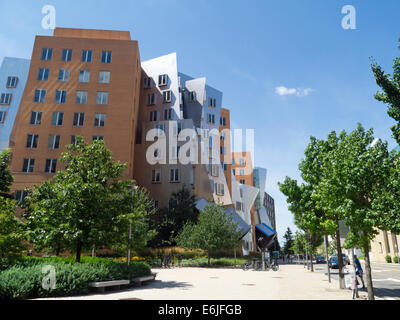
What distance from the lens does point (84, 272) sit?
A: 12.1 meters

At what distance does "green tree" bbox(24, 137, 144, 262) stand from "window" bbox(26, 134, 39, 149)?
25.6m

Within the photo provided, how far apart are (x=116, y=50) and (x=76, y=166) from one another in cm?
3126

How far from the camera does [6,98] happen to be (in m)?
53.1

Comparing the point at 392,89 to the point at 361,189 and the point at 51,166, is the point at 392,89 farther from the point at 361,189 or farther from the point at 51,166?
the point at 51,166

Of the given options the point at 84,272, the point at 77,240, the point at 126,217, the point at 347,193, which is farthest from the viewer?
the point at 126,217

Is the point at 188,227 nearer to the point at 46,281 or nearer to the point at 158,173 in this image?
the point at 158,173

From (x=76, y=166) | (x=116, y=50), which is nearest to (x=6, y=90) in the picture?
(x=116, y=50)

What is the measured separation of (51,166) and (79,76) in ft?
43.5

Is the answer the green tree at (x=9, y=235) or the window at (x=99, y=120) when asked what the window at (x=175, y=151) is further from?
the green tree at (x=9, y=235)

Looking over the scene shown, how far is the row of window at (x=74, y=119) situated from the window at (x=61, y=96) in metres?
1.91

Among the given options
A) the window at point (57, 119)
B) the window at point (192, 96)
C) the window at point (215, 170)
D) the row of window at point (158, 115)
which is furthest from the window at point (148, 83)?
the window at point (215, 170)

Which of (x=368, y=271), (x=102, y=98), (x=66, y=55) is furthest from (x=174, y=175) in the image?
(x=368, y=271)

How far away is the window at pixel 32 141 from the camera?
122 ft

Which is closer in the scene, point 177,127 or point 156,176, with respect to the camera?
point 156,176
